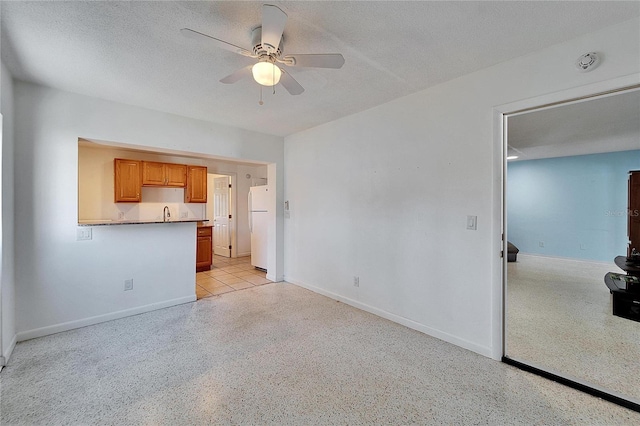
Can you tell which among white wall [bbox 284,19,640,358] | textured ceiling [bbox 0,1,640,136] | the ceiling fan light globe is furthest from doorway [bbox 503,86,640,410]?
the ceiling fan light globe

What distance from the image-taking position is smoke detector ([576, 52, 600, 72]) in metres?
1.84

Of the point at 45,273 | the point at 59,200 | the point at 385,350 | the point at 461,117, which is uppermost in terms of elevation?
the point at 461,117

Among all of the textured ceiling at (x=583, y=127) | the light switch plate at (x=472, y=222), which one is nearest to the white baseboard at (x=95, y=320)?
the light switch plate at (x=472, y=222)

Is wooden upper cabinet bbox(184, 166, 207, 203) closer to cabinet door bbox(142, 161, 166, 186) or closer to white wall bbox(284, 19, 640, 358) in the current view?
cabinet door bbox(142, 161, 166, 186)

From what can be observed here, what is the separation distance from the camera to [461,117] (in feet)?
8.32

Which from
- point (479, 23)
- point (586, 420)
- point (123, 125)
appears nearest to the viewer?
point (586, 420)

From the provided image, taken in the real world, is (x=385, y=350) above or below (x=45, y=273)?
below

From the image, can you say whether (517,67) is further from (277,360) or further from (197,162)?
(197,162)

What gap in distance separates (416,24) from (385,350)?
262 cm

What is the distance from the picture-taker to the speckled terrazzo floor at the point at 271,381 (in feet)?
5.52

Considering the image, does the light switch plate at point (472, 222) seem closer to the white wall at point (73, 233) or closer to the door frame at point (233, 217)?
the white wall at point (73, 233)

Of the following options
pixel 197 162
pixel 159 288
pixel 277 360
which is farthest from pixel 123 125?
pixel 277 360

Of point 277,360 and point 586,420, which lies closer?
point 586,420

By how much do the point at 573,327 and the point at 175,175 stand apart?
6.21 meters
